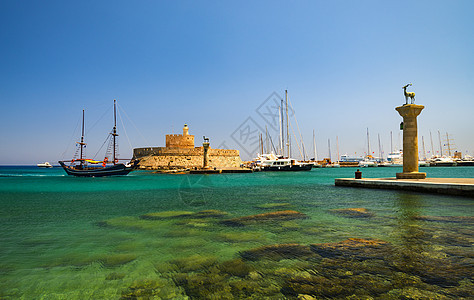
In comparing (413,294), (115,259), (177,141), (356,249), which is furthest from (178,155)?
(413,294)

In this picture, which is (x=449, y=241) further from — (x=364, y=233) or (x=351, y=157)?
(x=351, y=157)

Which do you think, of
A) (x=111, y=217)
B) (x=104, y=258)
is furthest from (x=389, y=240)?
(x=111, y=217)

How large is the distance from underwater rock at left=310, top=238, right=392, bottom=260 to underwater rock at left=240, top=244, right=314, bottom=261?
0.16 metres

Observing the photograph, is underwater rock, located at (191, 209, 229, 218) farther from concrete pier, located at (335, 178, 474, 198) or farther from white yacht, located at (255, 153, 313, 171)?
white yacht, located at (255, 153, 313, 171)

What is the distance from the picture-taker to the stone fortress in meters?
43.3

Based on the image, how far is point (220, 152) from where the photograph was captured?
45781 millimetres

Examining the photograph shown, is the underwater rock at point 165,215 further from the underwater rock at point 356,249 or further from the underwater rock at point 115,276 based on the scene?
the underwater rock at point 356,249

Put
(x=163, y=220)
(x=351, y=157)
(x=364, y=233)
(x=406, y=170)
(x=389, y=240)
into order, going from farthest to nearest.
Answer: (x=351, y=157)
(x=406, y=170)
(x=163, y=220)
(x=364, y=233)
(x=389, y=240)

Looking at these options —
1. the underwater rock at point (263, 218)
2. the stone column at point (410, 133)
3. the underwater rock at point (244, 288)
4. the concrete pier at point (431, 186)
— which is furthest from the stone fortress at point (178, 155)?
the underwater rock at point (244, 288)

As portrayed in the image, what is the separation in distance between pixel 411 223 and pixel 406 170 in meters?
7.41

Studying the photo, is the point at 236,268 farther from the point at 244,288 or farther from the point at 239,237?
the point at 239,237

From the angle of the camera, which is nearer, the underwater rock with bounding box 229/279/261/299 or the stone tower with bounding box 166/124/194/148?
the underwater rock with bounding box 229/279/261/299

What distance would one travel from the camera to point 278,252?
11.8 ft

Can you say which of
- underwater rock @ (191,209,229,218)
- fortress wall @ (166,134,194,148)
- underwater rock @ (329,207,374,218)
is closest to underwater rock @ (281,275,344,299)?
underwater rock @ (329,207,374,218)
